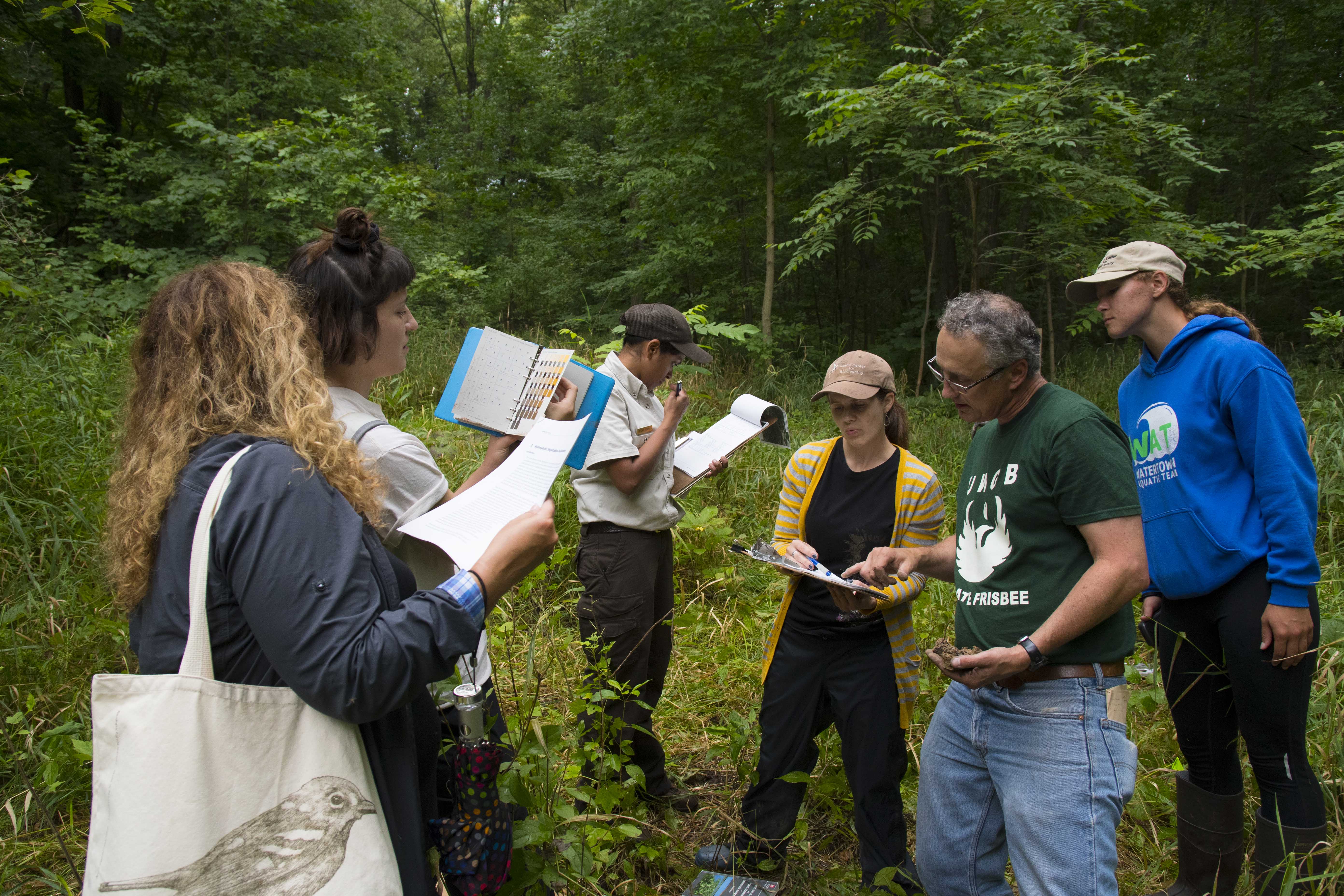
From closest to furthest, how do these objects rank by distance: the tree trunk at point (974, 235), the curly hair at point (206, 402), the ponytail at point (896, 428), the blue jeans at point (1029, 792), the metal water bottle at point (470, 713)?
1. the curly hair at point (206, 402)
2. the metal water bottle at point (470, 713)
3. the blue jeans at point (1029, 792)
4. the ponytail at point (896, 428)
5. the tree trunk at point (974, 235)

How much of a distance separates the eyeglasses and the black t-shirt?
575 mm

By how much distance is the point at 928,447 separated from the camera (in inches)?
281

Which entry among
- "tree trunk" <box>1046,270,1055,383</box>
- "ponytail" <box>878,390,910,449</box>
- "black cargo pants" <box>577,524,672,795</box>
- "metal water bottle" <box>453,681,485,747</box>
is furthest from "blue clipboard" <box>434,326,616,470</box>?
"tree trunk" <box>1046,270,1055,383</box>

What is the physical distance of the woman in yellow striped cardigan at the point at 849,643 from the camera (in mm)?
2545

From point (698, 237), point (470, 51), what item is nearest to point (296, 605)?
point (698, 237)

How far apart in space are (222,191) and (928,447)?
8.33 meters

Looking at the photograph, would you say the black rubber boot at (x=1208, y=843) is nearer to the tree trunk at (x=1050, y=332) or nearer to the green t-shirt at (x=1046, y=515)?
the green t-shirt at (x=1046, y=515)

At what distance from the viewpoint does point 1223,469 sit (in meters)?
2.45

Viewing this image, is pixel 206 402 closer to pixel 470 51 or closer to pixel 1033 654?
pixel 1033 654

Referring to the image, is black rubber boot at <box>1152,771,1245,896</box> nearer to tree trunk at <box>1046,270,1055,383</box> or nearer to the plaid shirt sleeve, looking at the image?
the plaid shirt sleeve

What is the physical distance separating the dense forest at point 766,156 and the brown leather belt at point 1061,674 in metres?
5.62

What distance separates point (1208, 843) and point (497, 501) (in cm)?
263

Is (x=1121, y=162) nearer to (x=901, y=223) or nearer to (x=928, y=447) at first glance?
(x=928, y=447)

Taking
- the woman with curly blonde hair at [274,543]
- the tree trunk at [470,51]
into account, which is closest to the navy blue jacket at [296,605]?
the woman with curly blonde hair at [274,543]
